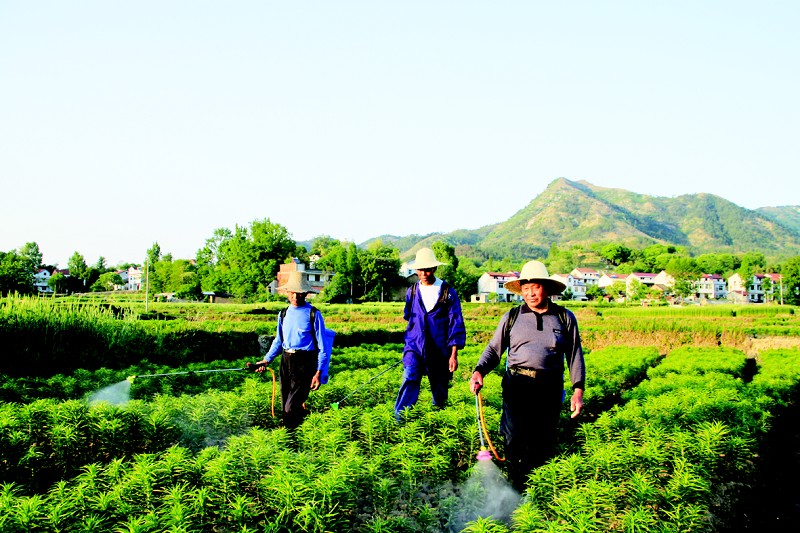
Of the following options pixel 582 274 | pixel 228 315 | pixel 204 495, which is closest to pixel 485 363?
pixel 204 495

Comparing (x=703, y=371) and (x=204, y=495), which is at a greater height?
(x=204, y=495)

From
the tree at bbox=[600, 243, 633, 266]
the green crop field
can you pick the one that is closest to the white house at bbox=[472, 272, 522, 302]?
the tree at bbox=[600, 243, 633, 266]

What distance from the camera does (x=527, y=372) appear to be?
4.62 m

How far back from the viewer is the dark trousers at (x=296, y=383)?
6125mm

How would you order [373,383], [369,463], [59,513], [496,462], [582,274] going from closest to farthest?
[59,513] → [369,463] → [496,462] → [373,383] → [582,274]

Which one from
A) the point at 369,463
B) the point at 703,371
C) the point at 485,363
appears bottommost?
the point at 703,371

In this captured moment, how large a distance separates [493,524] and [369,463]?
104cm

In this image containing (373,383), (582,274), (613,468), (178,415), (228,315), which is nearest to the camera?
(613,468)

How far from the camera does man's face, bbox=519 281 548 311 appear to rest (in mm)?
4695

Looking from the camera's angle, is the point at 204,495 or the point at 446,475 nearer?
the point at 204,495

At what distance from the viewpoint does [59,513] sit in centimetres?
320

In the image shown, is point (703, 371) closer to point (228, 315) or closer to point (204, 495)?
point (204, 495)

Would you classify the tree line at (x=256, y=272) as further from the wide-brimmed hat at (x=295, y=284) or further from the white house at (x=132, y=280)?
the wide-brimmed hat at (x=295, y=284)

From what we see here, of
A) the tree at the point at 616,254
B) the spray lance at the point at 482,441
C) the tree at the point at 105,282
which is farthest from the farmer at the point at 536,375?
the tree at the point at 616,254
